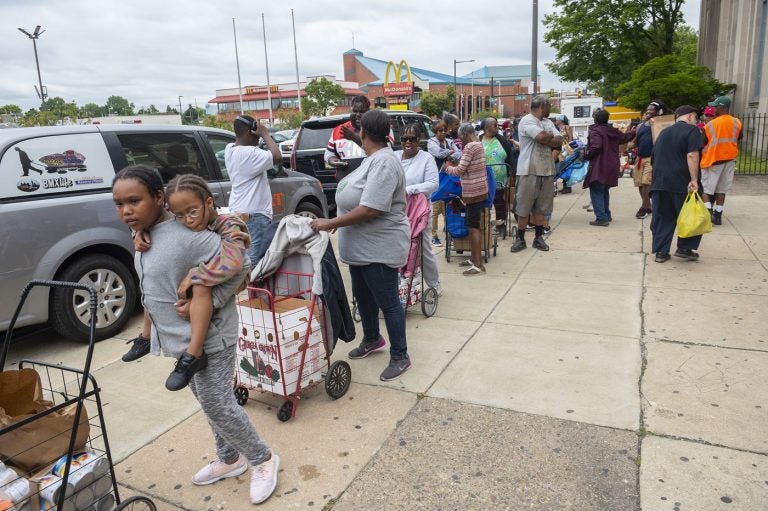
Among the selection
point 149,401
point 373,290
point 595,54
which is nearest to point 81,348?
point 149,401

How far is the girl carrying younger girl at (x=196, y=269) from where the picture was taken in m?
2.43

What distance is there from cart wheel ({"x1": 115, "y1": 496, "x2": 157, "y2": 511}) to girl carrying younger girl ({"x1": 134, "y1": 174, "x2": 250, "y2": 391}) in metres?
0.50

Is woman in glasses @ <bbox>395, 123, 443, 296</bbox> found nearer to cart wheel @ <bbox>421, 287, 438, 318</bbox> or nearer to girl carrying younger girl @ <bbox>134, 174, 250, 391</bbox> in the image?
cart wheel @ <bbox>421, 287, 438, 318</bbox>

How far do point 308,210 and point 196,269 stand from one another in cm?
531

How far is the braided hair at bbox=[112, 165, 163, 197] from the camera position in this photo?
244cm

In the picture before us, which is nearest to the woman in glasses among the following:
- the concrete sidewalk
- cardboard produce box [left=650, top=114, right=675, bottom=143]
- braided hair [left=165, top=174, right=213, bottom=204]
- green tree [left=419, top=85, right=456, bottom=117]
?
the concrete sidewalk

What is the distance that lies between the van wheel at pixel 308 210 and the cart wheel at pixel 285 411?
414 cm

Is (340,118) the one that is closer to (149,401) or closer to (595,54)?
(149,401)

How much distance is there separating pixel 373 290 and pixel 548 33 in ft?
107

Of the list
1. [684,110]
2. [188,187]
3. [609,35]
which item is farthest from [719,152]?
[609,35]

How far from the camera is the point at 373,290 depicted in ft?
13.0

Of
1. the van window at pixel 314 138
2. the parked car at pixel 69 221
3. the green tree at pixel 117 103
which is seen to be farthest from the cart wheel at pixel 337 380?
the green tree at pixel 117 103

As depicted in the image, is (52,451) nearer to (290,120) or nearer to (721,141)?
(721,141)

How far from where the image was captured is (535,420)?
136 inches
